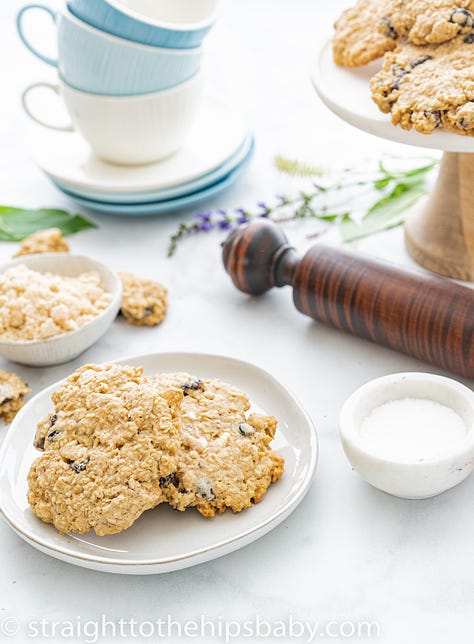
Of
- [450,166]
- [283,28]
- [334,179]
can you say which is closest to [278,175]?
[334,179]

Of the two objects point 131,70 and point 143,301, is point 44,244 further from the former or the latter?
point 131,70

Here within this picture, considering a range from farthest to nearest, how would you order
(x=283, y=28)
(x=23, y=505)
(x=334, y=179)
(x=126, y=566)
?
(x=283, y=28) → (x=334, y=179) → (x=23, y=505) → (x=126, y=566)

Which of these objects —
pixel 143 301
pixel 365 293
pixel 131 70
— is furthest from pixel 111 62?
pixel 365 293

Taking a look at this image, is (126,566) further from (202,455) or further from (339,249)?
(339,249)

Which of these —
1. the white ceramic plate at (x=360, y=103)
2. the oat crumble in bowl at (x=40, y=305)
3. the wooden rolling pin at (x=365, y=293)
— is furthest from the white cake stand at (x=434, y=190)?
the oat crumble in bowl at (x=40, y=305)

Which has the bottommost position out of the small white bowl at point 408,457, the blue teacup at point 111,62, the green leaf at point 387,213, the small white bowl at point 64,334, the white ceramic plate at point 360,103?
the small white bowl at point 64,334

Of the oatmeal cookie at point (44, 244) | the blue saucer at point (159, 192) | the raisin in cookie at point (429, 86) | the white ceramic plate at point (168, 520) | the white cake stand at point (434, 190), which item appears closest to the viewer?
the white ceramic plate at point (168, 520)

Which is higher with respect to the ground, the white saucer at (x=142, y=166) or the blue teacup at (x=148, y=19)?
the blue teacup at (x=148, y=19)

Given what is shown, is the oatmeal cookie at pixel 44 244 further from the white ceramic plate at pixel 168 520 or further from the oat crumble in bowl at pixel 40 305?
the white ceramic plate at pixel 168 520
